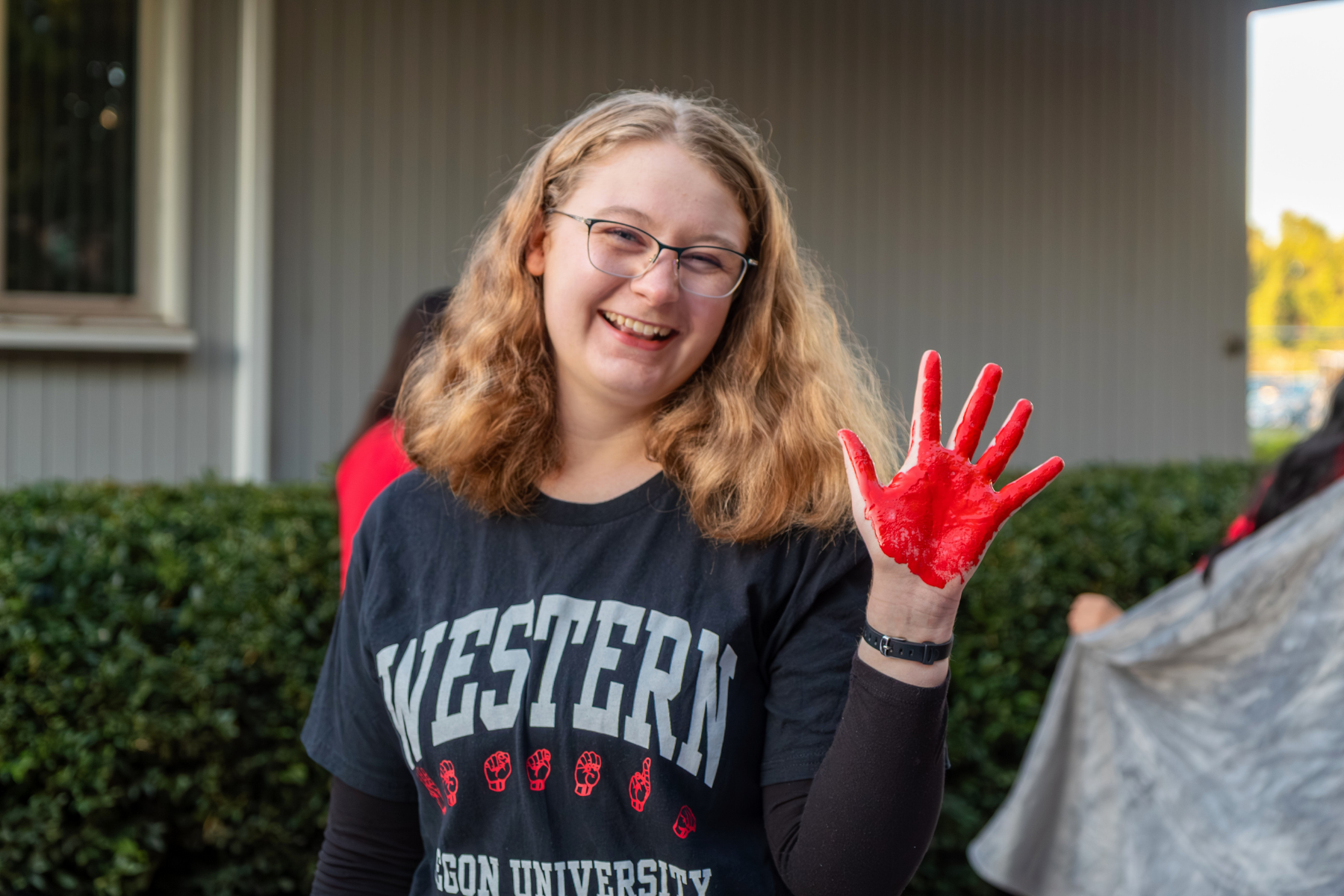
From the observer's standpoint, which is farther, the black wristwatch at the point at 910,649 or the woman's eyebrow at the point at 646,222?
the woman's eyebrow at the point at 646,222

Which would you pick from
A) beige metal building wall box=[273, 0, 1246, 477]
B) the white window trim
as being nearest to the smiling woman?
beige metal building wall box=[273, 0, 1246, 477]

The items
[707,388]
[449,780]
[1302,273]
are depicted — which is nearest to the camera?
[449,780]

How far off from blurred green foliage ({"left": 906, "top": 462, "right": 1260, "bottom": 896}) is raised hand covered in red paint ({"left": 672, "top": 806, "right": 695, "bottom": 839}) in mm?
2525

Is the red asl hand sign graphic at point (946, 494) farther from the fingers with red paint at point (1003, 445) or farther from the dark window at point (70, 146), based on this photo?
the dark window at point (70, 146)

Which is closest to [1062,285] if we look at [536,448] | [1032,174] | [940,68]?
[1032,174]

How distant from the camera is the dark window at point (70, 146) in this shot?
490 centimetres

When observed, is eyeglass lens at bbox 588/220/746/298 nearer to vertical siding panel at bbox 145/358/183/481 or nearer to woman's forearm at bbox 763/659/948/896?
woman's forearm at bbox 763/659/948/896

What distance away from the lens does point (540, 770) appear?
1.51 meters

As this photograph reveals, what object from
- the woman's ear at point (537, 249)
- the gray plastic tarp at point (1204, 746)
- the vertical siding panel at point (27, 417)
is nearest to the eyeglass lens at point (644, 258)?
the woman's ear at point (537, 249)

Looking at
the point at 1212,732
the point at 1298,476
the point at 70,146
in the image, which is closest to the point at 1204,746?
the point at 1212,732

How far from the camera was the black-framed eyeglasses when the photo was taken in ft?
5.25

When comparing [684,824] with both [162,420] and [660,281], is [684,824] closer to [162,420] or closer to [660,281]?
[660,281]

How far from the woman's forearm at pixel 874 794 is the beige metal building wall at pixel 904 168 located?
4.01 m

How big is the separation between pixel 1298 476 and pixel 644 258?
2.17 m
